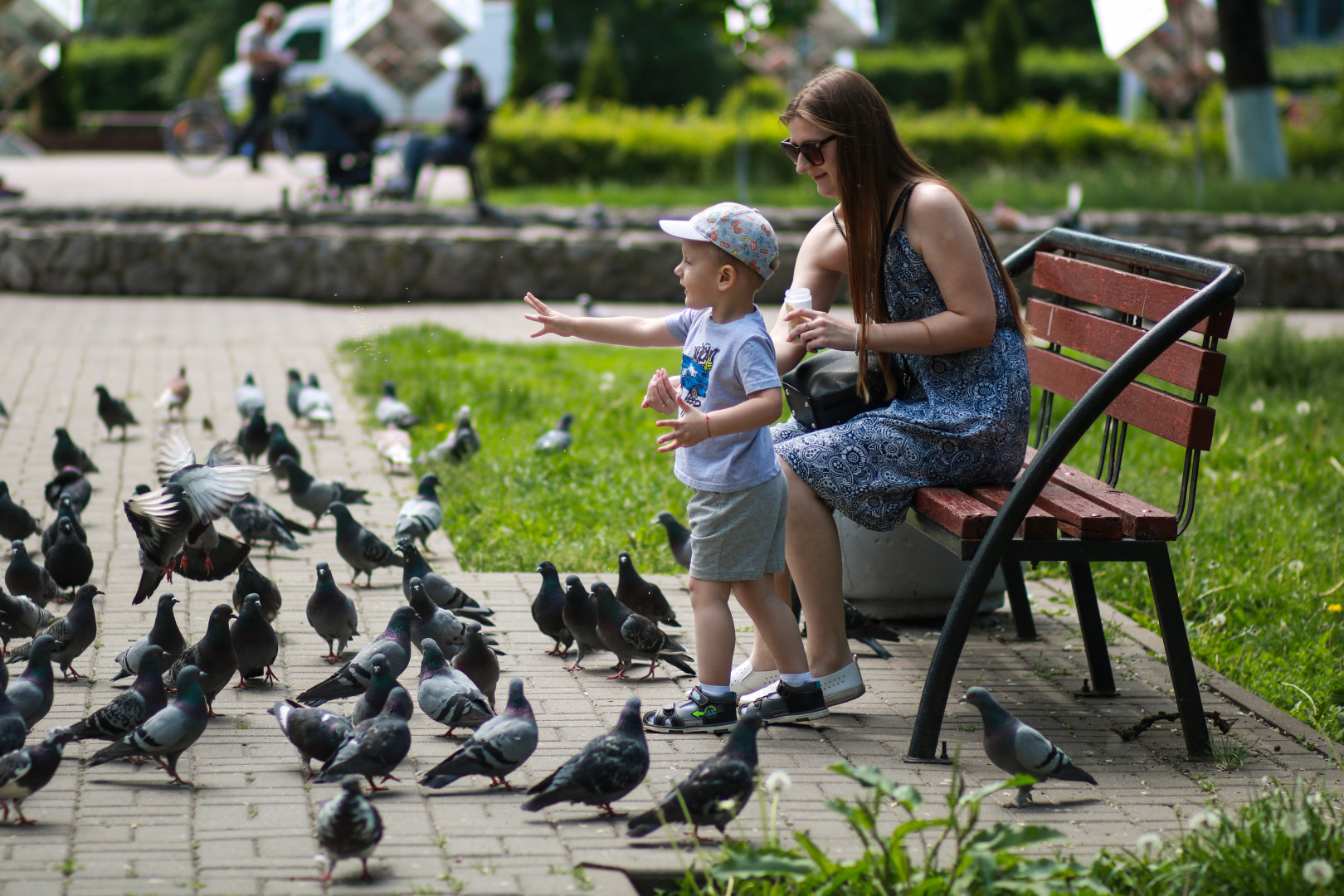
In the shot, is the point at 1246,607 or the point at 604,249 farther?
the point at 604,249

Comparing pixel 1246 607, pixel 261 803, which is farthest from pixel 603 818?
pixel 1246 607

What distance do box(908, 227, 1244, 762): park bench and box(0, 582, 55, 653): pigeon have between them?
281cm

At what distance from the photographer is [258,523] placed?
555cm

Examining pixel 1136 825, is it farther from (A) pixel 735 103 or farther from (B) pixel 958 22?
(B) pixel 958 22

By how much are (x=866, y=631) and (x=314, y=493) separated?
9.06 feet

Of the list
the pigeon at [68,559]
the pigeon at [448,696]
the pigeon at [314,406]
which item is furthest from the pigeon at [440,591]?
the pigeon at [314,406]

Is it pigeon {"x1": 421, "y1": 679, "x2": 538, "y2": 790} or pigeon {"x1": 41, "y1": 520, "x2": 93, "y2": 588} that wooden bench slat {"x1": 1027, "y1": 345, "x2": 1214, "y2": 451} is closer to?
pigeon {"x1": 421, "y1": 679, "x2": 538, "y2": 790}

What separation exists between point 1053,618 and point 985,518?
5.99ft

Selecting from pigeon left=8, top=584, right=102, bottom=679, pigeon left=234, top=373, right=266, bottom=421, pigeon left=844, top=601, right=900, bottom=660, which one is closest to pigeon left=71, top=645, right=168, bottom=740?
pigeon left=8, top=584, right=102, bottom=679

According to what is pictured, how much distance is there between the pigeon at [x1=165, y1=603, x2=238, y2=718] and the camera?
3.98 metres

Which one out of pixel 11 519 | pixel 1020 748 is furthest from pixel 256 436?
pixel 1020 748

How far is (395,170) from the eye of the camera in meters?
20.3

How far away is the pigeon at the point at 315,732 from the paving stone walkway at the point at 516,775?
3.5 inches

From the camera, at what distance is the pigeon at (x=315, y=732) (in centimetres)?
350
